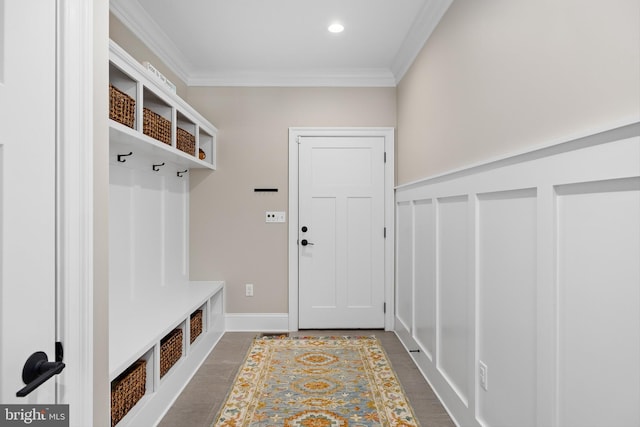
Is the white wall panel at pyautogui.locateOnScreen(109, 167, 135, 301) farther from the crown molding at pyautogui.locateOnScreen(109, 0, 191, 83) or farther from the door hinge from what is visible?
the door hinge

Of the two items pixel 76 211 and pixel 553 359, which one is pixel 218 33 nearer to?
pixel 76 211

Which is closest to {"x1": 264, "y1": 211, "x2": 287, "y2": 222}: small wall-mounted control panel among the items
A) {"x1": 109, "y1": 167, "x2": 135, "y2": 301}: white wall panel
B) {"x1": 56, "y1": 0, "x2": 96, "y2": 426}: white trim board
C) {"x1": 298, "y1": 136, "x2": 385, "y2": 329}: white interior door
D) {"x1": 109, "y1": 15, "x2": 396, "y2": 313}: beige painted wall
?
{"x1": 109, "y1": 15, "x2": 396, "y2": 313}: beige painted wall

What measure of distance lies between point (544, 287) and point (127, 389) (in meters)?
1.91

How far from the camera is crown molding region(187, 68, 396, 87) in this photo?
358cm

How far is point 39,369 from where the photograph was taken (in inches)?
34.5

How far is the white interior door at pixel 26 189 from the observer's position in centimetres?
81

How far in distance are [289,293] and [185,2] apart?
2.61 metres

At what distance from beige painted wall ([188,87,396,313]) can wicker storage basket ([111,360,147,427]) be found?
1.72 m

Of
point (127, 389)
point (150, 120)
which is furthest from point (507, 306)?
point (150, 120)

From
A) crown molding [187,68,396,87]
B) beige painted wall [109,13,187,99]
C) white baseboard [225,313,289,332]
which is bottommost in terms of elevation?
white baseboard [225,313,289,332]

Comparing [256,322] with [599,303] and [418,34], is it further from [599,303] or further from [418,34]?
[599,303]

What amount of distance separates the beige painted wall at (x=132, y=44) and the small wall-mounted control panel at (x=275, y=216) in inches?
60.7

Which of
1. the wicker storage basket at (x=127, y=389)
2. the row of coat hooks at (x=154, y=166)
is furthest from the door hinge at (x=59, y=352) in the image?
the row of coat hooks at (x=154, y=166)

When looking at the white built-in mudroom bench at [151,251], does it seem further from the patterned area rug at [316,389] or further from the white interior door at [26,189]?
the white interior door at [26,189]
